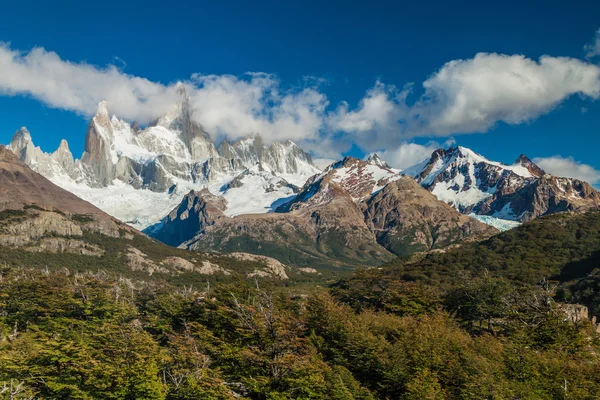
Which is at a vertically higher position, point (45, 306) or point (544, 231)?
point (544, 231)

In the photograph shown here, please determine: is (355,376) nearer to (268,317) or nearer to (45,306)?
→ (268,317)

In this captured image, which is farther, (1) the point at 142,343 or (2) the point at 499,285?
(2) the point at 499,285

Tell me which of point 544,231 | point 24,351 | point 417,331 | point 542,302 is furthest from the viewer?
point 544,231

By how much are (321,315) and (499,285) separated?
1556 inches

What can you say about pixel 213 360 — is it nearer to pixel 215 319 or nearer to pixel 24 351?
pixel 215 319

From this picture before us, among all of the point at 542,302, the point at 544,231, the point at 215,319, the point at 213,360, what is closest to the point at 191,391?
the point at 213,360

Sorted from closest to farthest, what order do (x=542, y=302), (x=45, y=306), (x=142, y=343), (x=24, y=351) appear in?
(x=142, y=343)
(x=24, y=351)
(x=542, y=302)
(x=45, y=306)

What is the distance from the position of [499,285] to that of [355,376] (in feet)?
150

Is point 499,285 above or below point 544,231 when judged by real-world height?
below

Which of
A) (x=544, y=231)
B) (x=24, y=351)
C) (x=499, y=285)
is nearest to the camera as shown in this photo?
(x=24, y=351)

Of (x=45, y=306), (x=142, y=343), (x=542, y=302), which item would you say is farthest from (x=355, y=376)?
(x=45, y=306)

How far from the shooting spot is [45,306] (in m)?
98.6

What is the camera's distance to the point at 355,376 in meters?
58.2

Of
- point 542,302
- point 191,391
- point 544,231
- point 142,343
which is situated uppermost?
point 544,231
